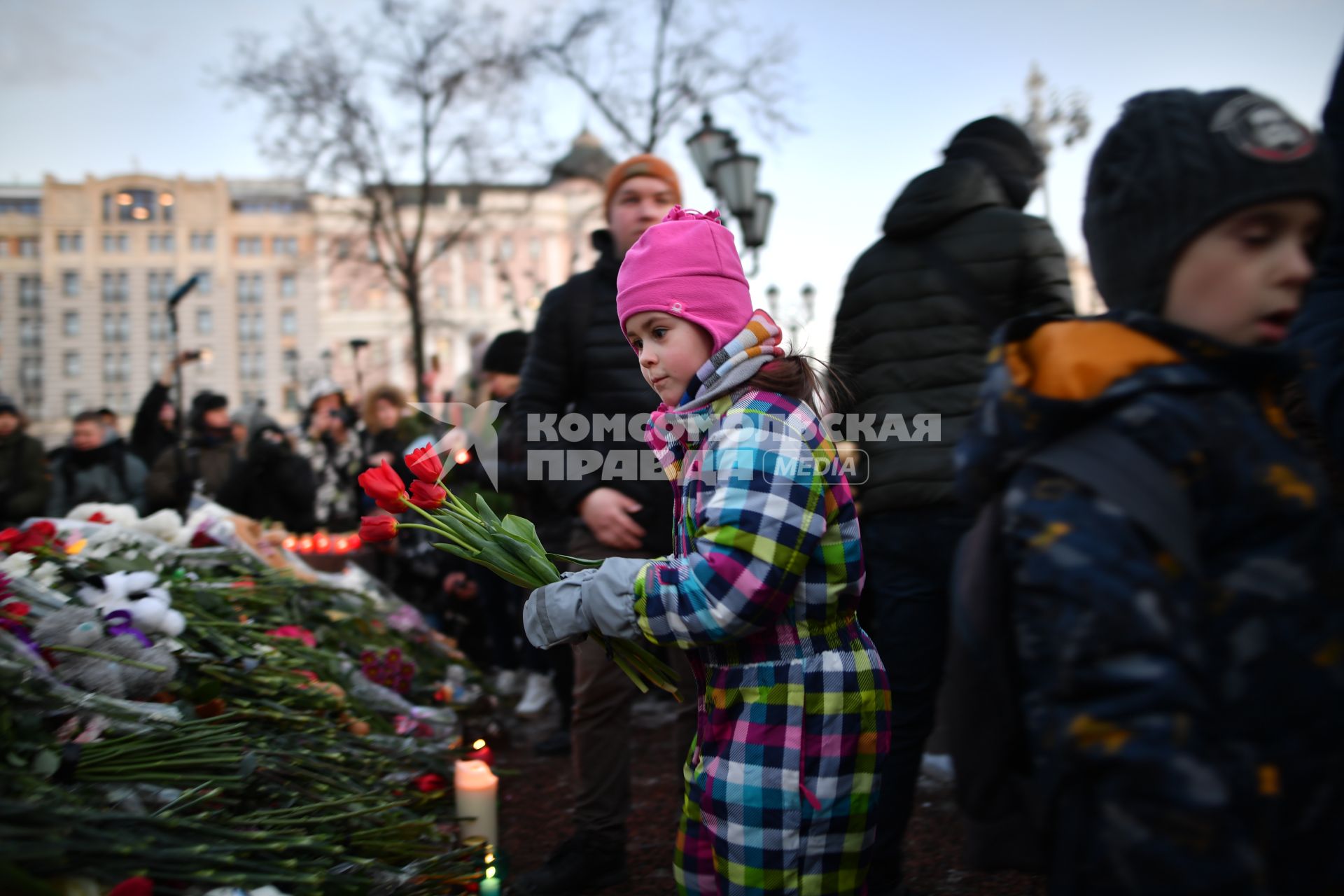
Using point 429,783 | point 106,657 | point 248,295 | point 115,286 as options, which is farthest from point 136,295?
point 106,657

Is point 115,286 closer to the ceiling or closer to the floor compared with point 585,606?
closer to the ceiling

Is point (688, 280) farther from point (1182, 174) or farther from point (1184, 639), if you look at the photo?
point (1184, 639)

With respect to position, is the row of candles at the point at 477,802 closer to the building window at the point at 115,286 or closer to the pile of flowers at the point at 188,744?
the pile of flowers at the point at 188,744

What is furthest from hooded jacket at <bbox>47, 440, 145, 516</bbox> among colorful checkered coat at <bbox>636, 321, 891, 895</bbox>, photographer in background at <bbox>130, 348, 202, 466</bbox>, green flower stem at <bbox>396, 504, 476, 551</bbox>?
colorful checkered coat at <bbox>636, 321, 891, 895</bbox>

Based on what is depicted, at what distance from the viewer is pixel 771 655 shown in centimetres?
156

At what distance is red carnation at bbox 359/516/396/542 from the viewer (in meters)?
1.71

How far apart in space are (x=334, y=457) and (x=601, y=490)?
16.8ft

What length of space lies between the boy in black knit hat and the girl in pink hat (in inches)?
18.2

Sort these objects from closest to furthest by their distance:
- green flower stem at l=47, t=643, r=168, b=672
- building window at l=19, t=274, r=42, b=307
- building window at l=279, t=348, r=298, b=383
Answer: green flower stem at l=47, t=643, r=168, b=672
building window at l=19, t=274, r=42, b=307
building window at l=279, t=348, r=298, b=383

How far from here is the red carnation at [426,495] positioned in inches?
69.1

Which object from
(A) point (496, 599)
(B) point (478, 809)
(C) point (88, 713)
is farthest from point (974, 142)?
(A) point (496, 599)

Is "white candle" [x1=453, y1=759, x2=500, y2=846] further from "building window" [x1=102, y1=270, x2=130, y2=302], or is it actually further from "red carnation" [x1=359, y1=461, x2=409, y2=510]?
"building window" [x1=102, y1=270, x2=130, y2=302]

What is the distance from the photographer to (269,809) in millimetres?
2088

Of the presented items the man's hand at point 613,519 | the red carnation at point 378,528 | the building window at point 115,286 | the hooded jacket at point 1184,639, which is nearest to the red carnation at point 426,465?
the red carnation at point 378,528
